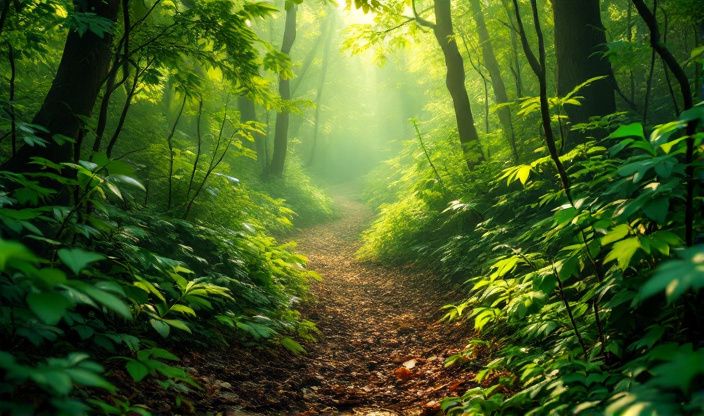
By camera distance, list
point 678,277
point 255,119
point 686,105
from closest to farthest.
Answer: point 678,277 < point 686,105 < point 255,119

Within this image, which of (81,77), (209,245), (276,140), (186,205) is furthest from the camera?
(276,140)

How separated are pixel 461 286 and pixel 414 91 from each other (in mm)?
30261

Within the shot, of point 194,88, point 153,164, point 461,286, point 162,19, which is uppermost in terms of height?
point 162,19

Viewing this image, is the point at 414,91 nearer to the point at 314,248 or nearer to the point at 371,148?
the point at 371,148

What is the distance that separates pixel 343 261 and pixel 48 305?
354 inches

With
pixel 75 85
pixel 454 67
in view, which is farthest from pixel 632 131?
pixel 454 67

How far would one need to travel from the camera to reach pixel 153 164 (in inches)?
212

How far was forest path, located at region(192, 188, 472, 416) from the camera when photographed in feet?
9.90

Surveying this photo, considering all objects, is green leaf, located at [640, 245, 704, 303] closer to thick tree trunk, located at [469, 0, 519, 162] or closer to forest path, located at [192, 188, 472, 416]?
forest path, located at [192, 188, 472, 416]

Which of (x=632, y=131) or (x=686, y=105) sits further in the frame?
(x=686, y=105)

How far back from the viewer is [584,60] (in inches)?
201

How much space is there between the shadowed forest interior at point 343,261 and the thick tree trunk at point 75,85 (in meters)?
0.02

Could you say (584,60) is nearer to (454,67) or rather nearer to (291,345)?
(454,67)

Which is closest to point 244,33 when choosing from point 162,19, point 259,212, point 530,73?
point 162,19
